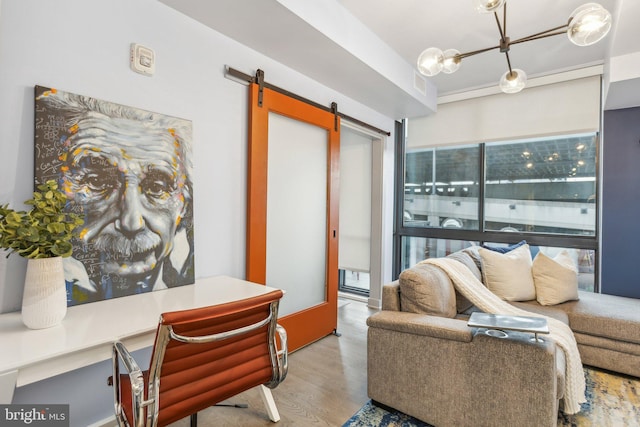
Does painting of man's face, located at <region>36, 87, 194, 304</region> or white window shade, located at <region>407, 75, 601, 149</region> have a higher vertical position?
white window shade, located at <region>407, 75, 601, 149</region>

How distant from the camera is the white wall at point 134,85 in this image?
1.43 meters

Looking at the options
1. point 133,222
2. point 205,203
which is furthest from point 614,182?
point 133,222

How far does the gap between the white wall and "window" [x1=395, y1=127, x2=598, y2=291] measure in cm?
238

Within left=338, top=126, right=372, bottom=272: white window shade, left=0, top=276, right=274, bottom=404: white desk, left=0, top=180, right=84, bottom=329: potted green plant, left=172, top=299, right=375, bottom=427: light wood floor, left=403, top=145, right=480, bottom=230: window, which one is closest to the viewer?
left=0, top=276, right=274, bottom=404: white desk

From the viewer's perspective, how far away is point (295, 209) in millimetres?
2867

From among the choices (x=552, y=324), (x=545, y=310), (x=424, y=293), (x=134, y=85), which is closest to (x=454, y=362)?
(x=424, y=293)

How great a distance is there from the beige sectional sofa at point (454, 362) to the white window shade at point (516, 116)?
202cm

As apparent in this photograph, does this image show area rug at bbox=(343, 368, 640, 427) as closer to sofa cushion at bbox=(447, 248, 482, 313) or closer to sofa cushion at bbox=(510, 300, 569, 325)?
sofa cushion at bbox=(510, 300, 569, 325)

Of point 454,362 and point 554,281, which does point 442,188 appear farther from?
point 454,362

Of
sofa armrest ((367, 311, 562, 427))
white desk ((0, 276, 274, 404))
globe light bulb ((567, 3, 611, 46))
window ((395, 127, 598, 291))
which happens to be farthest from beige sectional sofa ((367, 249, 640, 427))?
globe light bulb ((567, 3, 611, 46))

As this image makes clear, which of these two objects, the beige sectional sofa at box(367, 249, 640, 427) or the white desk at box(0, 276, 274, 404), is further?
the beige sectional sofa at box(367, 249, 640, 427)

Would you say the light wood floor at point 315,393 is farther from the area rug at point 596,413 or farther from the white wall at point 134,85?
the white wall at point 134,85

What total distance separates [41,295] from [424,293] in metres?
1.87

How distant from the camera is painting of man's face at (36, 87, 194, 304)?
1.53 m
